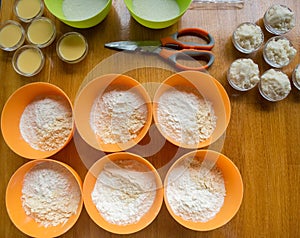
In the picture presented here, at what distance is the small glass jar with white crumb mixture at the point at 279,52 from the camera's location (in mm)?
1002

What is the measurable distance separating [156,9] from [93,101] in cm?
33

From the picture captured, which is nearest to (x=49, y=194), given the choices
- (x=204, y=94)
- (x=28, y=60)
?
(x=28, y=60)

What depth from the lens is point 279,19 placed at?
1.01 meters

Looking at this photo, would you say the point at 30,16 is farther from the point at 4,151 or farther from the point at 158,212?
the point at 158,212

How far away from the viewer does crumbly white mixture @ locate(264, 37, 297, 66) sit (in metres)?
1.00

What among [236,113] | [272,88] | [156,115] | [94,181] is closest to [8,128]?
[94,181]

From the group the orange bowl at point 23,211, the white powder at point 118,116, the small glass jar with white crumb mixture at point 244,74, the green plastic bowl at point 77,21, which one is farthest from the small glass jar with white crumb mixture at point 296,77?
the orange bowl at point 23,211

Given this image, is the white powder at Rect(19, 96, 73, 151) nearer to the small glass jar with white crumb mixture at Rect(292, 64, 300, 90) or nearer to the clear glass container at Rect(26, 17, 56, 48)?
the clear glass container at Rect(26, 17, 56, 48)

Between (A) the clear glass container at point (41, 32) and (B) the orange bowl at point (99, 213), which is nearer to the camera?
(B) the orange bowl at point (99, 213)

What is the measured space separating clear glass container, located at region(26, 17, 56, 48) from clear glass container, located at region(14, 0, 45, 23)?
2 centimetres

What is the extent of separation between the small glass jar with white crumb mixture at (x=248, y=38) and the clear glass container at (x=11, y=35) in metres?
0.64

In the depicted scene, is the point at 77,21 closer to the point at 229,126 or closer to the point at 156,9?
the point at 156,9

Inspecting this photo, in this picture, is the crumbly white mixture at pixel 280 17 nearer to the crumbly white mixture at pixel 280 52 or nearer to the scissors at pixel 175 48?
the crumbly white mixture at pixel 280 52

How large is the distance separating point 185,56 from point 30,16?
0.49m
